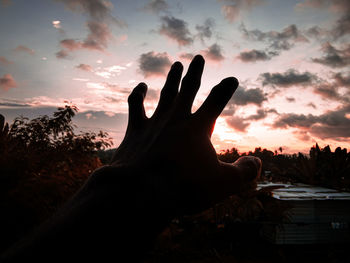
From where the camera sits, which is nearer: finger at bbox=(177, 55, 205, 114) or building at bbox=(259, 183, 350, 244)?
finger at bbox=(177, 55, 205, 114)

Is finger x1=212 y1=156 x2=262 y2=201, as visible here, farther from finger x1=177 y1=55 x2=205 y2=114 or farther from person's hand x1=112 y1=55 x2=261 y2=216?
finger x1=177 y1=55 x2=205 y2=114

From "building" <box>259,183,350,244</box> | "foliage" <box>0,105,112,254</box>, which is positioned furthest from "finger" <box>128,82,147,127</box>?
"building" <box>259,183,350,244</box>

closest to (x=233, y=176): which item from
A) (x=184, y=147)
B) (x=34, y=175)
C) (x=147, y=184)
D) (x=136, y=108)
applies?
(x=184, y=147)

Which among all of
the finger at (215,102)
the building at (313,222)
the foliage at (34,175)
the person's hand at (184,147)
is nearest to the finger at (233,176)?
the person's hand at (184,147)

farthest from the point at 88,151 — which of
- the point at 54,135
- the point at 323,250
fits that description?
the point at 323,250

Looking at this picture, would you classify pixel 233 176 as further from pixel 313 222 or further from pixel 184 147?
pixel 313 222

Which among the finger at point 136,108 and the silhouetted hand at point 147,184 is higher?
the finger at point 136,108

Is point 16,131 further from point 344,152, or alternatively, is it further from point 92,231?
point 344,152

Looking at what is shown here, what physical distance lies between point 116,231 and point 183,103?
0.57 meters

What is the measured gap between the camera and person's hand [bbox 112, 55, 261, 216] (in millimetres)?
906

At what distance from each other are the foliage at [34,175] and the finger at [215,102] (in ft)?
6.21

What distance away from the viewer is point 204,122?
1.02 meters

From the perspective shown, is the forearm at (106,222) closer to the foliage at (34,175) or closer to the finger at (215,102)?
the finger at (215,102)

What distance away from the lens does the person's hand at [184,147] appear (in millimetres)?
906
